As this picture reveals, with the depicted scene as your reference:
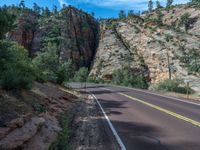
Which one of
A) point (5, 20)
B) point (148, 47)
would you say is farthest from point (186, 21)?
point (5, 20)

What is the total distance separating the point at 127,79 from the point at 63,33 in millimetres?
35187

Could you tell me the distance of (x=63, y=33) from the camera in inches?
3969

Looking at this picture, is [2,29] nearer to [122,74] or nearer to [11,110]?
[11,110]

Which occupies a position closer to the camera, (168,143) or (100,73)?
(168,143)

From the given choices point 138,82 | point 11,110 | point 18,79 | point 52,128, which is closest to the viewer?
point 52,128

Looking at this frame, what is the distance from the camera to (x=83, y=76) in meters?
80.4

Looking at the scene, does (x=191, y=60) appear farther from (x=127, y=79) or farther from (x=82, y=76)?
(x=82, y=76)

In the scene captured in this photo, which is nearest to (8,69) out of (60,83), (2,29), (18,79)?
(18,79)

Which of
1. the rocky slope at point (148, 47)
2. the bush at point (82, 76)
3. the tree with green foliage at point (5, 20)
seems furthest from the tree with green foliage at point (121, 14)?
the tree with green foliage at point (5, 20)

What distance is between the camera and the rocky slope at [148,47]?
76.5 m

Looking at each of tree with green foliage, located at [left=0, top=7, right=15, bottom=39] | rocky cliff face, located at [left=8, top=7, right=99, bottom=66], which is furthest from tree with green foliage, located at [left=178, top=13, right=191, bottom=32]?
tree with green foliage, located at [left=0, top=7, right=15, bottom=39]

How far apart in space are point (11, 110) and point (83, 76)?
220ft

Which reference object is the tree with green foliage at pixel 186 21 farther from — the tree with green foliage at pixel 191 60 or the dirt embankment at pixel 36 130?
the dirt embankment at pixel 36 130

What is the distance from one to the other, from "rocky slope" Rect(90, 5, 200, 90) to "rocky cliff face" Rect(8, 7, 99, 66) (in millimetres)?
4463
